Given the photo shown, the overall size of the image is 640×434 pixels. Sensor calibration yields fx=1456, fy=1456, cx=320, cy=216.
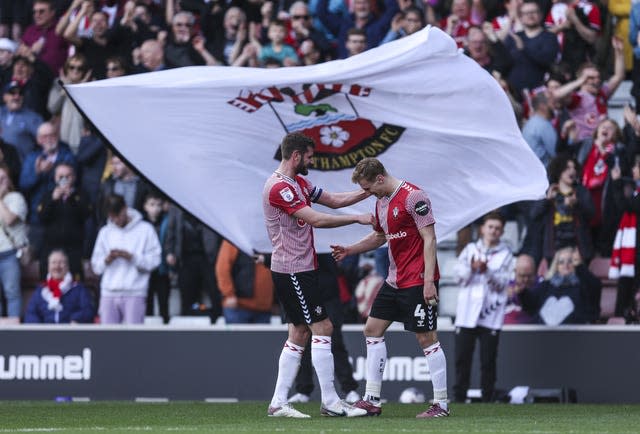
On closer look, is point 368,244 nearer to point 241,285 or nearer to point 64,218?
point 241,285

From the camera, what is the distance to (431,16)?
1859 cm

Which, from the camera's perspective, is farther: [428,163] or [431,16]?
[431,16]

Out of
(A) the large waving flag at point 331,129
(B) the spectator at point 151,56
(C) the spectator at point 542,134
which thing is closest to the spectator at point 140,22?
(B) the spectator at point 151,56

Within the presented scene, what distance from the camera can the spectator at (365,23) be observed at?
18484 millimetres

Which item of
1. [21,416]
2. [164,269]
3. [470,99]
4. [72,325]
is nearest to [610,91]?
[470,99]

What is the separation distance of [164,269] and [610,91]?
5772 millimetres

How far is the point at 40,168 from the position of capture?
18.0 meters

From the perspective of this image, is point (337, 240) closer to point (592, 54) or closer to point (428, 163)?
point (428, 163)

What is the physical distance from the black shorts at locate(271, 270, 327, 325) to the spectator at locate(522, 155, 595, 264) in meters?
4.70

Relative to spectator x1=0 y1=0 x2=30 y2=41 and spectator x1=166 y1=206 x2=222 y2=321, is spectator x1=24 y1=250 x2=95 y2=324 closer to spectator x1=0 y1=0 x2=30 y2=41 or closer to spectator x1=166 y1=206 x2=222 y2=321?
spectator x1=166 y1=206 x2=222 y2=321

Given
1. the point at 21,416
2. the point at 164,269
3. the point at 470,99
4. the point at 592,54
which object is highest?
the point at 592,54

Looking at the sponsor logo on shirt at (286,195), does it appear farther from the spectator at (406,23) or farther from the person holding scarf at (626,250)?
the spectator at (406,23)

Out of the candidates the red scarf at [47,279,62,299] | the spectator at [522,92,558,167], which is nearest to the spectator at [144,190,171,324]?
the red scarf at [47,279,62,299]

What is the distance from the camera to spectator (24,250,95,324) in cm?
1662
